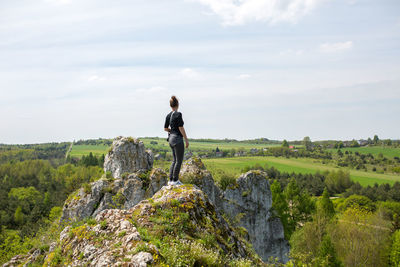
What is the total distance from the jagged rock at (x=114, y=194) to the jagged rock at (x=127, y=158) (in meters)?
1.87

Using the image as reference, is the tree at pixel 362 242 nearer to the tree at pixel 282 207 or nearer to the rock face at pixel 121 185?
the tree at pixel 282 207

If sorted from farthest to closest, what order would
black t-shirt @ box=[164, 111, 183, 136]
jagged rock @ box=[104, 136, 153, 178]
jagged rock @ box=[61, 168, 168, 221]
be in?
jagged rock @ box=[104, 136, 153, 178] < jagged rock @ box=[61, 168, 168, 221] < black t-shirt @ box=[164, 111, 183, 136]

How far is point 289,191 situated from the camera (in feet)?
192

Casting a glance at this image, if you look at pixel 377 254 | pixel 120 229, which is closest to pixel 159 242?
pixel 120 229

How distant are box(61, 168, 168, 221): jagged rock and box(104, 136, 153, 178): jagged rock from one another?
1.87 meters

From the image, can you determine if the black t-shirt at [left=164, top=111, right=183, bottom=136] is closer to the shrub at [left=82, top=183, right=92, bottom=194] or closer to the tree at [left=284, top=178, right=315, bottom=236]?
the shrub at [left=82, top=183, right=92, bottom=194]

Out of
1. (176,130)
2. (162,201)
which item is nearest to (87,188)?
(176,130)

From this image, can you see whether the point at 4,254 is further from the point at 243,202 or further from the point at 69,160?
the point at 69,160

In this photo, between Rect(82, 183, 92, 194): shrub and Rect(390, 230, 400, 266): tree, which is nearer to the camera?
Rect(82, 183, 92, 194): shrub

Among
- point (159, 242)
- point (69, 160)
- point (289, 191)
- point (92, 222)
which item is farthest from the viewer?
point (69, 160)

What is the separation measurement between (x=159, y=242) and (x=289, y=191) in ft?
185

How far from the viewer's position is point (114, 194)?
26.0 metres

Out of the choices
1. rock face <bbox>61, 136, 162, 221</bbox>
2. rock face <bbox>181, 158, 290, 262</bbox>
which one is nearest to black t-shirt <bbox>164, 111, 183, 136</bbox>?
rock face <bbox>61, 136, 162, 221</bbox>

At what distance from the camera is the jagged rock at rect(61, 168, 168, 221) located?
25125mm
